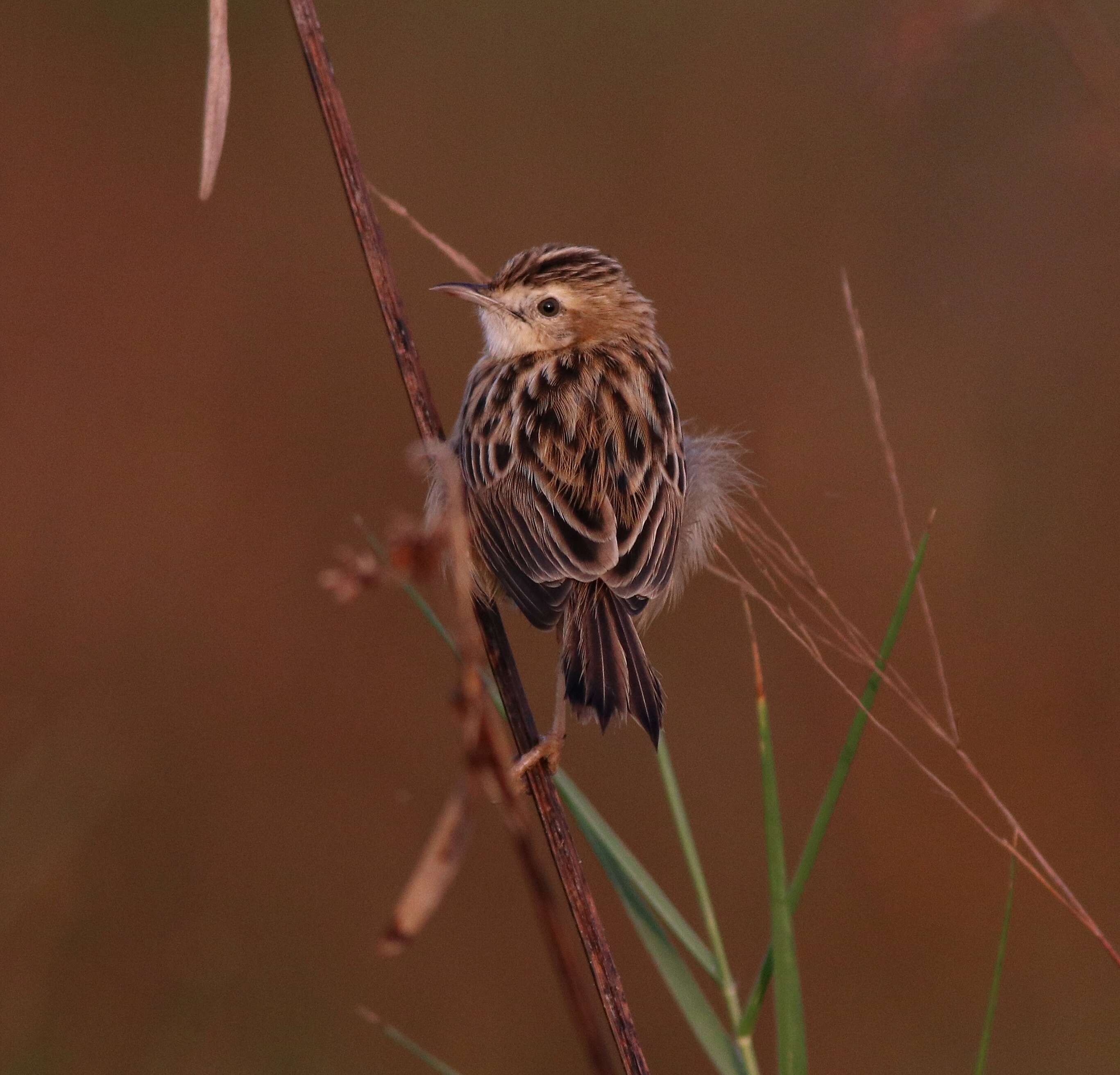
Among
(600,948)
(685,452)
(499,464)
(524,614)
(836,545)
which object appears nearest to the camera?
(600,948)

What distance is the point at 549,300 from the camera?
3734 millimetres

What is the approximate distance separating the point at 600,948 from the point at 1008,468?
14.2 feet

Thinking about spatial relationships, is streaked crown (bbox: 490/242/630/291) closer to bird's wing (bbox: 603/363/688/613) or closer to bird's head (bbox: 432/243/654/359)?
bird's head (bbox: 432/243/654/359)

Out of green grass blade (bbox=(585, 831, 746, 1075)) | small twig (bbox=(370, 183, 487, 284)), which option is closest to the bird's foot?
green grass blade (bbox=(585, 831, 746, 1075))

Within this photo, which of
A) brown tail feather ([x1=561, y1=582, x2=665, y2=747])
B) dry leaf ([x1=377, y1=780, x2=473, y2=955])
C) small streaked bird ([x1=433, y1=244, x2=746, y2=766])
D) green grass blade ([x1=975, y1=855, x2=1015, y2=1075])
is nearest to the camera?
dry leaf ([x1=377, y1=780, x2=473, y2=955])

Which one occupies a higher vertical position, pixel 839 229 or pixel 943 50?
pixel 839 229

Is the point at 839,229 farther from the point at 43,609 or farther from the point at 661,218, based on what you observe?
the point at 43,609

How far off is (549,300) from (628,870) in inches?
78.7

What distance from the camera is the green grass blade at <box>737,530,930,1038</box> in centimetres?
200

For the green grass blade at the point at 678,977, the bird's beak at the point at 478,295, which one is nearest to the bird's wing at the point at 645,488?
the bird's beak at the point at 478,295

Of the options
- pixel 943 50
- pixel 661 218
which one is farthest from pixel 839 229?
pixel 943 50

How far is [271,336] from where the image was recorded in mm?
6125

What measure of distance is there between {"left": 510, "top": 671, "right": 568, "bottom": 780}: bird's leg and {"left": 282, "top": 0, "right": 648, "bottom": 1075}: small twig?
0.07 feet

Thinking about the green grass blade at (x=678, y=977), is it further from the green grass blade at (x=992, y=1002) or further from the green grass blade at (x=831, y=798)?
the green grass blade at (x=992, y=1002)
